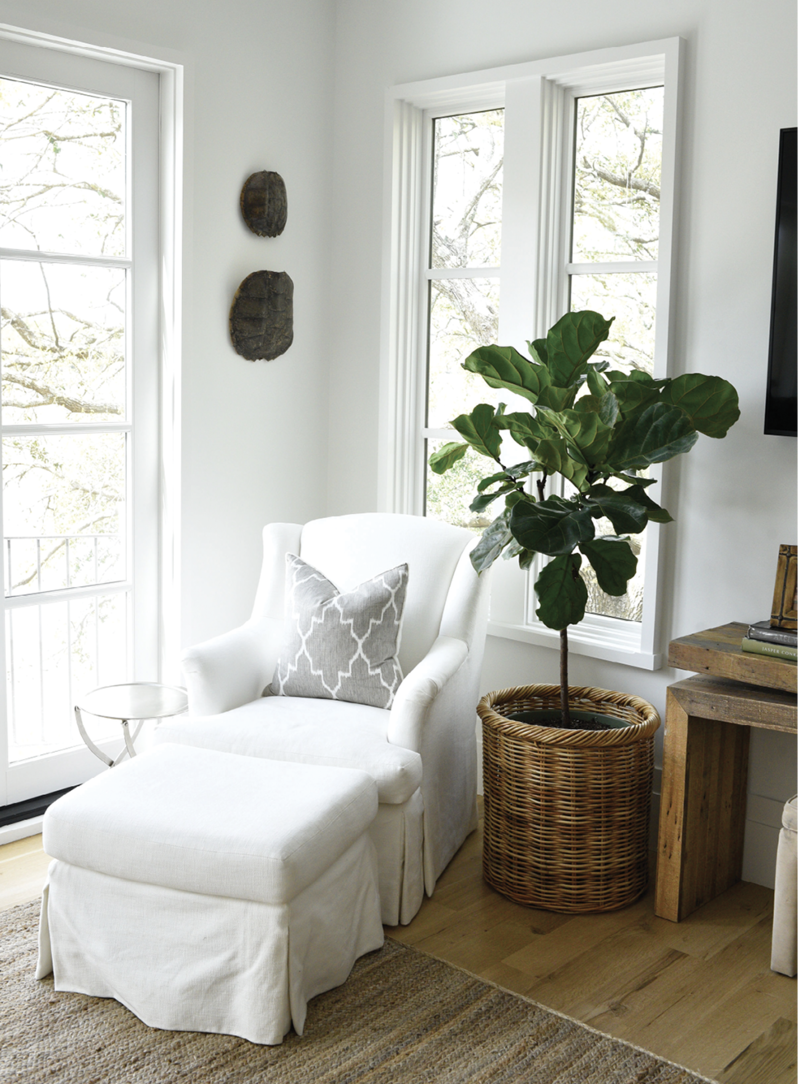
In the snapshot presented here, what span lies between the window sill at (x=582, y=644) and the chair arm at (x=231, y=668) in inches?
28.6

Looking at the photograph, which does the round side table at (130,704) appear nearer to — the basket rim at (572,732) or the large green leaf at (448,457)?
the basket rim at (572,732)

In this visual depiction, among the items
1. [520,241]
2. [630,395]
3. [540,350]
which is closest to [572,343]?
[540,350]

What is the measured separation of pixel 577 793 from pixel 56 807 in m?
1.23

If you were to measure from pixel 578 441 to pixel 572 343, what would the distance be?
29cm

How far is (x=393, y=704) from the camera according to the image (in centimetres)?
265

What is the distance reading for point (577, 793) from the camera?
262 cm

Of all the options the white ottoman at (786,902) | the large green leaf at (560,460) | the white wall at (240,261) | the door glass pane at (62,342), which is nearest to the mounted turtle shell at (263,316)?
the white wall at (240,261)

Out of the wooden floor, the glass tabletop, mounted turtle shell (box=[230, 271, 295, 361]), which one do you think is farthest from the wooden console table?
mounted turtle shell (box=[230, 271, 295, 361])

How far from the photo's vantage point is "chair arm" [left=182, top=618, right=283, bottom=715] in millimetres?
2771

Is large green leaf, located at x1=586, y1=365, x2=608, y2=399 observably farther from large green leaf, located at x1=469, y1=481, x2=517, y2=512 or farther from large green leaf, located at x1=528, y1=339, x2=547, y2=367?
large green leaf, located at x1=469, y1=481, x2=517, y2=512

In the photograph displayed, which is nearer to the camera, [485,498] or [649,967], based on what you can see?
[649,967]

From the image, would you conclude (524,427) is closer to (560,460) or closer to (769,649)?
(560,460)

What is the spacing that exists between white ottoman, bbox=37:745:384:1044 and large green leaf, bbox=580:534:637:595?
0.74 meters

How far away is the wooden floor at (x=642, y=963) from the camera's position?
7.02 feet
